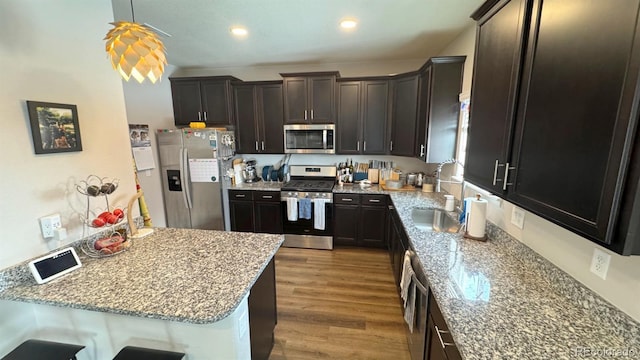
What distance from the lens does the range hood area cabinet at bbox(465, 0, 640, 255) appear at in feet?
2.32

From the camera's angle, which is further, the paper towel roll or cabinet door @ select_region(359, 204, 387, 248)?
cabinet door @ select_region(359, 204, 387, 248)

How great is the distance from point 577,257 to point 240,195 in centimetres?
346

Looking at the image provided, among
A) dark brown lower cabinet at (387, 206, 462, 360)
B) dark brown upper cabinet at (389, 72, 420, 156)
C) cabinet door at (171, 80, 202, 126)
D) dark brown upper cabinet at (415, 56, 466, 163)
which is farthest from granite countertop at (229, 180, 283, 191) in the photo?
dark brown lower cabinet at (387, 206, 462, 360)

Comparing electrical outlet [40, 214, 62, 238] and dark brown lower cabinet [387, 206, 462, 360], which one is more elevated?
electrical outlet [40, 214, 62, 238]

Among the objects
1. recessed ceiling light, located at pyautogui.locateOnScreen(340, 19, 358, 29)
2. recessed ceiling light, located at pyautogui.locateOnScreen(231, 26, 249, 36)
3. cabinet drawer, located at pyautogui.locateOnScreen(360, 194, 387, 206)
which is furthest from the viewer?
cabinet drawer, located at pyautogui.locateOnScreen(360, 194, 387, 206)

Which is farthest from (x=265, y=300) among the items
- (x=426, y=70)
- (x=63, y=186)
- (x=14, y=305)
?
(x=426, y=70)

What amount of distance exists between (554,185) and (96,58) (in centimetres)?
267

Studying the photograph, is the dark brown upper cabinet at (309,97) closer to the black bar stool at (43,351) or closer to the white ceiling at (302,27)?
the white ceiling at (302,27)

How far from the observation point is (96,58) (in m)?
1.73

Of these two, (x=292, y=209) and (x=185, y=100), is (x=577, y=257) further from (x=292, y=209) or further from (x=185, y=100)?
(x=185, y=100)

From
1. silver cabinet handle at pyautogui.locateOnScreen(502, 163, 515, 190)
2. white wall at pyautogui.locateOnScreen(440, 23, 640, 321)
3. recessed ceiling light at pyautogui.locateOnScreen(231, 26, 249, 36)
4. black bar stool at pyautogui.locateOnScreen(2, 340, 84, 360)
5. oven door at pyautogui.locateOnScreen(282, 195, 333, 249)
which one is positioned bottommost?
oven door at pyautogui.locateOnScreen(282, 195, 333, 249)

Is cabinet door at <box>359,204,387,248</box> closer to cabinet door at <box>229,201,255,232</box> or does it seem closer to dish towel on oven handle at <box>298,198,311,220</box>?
dish towel on oven handle at <box>298,198,311,220</box>

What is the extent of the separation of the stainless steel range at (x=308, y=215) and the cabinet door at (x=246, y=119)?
2.75ft

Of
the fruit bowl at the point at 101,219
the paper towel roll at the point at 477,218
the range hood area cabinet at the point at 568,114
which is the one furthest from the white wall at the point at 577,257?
the fruit bowl at the point at 101,219
